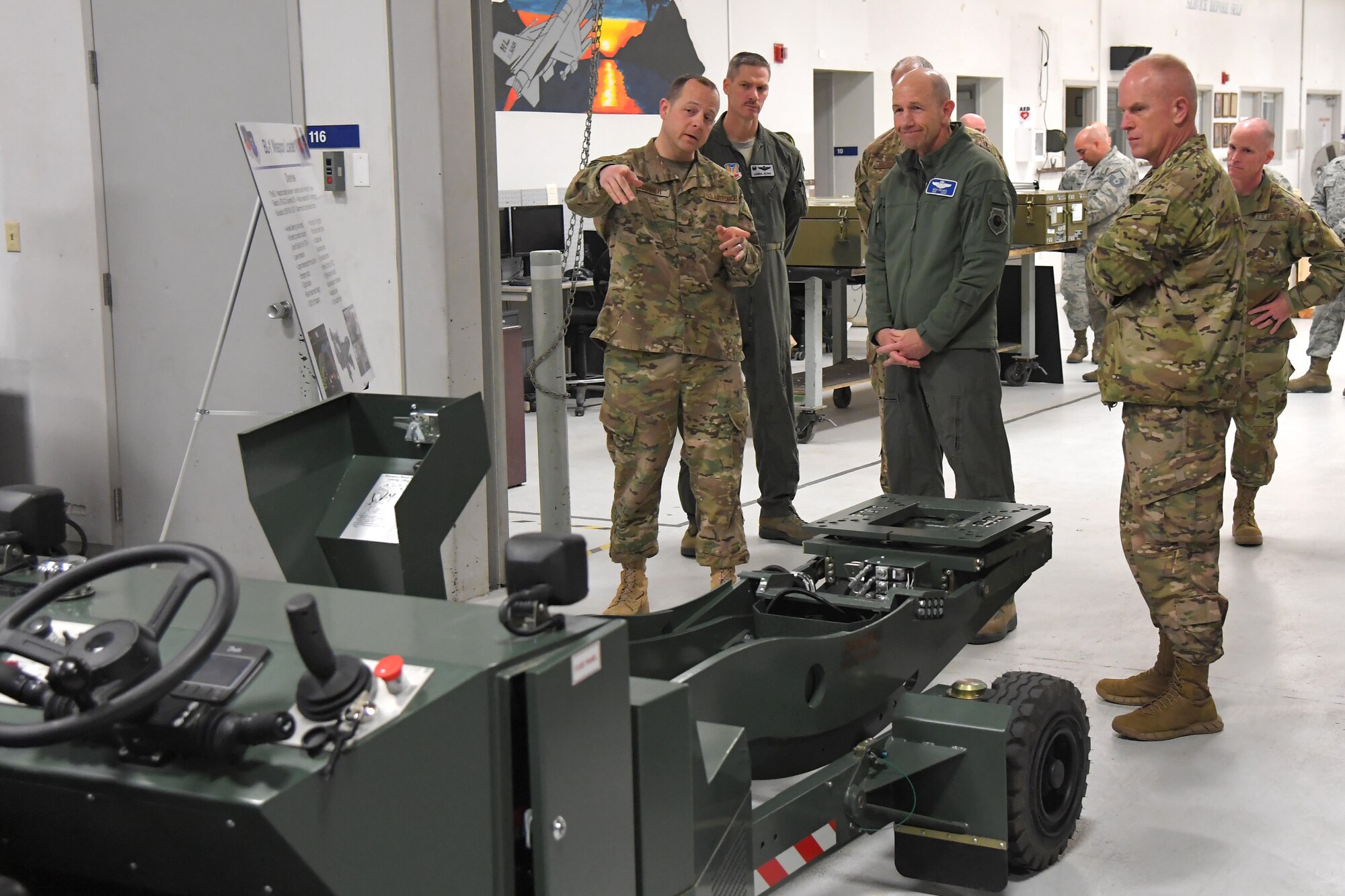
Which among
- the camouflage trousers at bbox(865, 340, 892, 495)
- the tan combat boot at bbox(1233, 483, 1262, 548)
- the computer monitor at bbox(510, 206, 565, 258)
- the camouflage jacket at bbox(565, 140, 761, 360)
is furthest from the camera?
the computer monitor at bbox(510, 206, 565, 258)

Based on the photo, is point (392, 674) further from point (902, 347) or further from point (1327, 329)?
point (1327, 329)

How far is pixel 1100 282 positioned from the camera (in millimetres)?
3611

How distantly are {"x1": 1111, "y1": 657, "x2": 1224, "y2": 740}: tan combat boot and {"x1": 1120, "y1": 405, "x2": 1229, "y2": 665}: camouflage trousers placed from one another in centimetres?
6

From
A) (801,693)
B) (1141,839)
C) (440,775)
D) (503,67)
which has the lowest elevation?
(1141,839)

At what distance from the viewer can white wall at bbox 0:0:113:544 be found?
5.39 m

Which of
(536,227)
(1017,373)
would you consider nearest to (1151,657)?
(536,227)

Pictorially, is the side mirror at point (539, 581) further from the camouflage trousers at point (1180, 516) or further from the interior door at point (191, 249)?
the interior door at point (191, 249)

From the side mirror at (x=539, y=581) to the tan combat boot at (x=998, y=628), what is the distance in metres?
2.87

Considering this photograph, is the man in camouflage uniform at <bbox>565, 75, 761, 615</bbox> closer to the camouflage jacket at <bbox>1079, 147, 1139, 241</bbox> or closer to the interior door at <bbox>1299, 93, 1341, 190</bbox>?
the camouflage jacket at <bbox>1079, 147, 1139, 241</bbox>

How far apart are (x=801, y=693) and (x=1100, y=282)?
4.78ft

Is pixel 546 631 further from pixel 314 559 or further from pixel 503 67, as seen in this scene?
pixel 503 67

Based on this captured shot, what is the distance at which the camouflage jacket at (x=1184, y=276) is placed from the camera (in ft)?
11.4

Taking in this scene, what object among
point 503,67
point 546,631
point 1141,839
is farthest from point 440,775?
point 503,67

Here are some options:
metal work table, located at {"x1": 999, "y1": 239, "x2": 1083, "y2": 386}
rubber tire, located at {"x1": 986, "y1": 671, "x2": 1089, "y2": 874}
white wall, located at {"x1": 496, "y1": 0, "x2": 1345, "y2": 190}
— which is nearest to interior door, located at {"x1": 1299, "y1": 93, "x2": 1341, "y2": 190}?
white wall, located at {"x1": 496, "y1": 0, "x2": 1345, "y2": 190}
